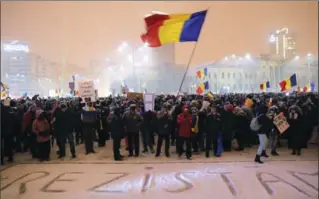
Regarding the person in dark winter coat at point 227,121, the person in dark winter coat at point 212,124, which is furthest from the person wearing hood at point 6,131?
the person in dark winter coat at point 227,121

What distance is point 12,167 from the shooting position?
10.2 metres

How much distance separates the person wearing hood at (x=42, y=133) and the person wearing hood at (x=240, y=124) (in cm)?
602

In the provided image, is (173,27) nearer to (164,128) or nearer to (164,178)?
(164,128)

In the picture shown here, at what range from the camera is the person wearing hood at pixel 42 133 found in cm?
1072

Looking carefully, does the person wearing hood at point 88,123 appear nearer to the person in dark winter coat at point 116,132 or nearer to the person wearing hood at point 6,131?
the person in dark winter coat at point 116,132

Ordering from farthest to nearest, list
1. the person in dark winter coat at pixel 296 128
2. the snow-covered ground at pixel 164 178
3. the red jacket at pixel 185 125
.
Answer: the person in dark winter coat at pixel 296 128 < the red jacket at pixel 185 125 < the snow-covered ground at pixel 164 178

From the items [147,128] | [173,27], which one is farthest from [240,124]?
[173,27]

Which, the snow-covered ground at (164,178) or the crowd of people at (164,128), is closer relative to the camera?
the snow-covered ground at (164,178)

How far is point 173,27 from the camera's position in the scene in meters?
12.7

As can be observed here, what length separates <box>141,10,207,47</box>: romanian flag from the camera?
12.3m

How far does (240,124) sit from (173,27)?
13.4ft

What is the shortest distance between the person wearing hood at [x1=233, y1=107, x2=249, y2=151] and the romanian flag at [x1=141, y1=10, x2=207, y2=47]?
9.46ft

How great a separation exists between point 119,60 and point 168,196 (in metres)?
94.0

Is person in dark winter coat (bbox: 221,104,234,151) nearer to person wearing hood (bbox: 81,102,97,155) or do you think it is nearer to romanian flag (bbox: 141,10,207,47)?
romanian flag (bbox: 141,10,207,47)
